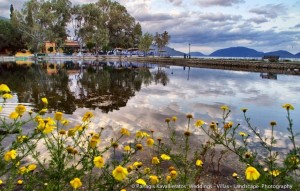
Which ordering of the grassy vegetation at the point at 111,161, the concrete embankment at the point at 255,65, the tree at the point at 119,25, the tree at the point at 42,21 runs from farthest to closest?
1. the tree at the point at 119,25
2. the tree at the point at 42,21
3. the concrete embankment at the point at 255,65
4. the grassy vegetation at the point at 111,161

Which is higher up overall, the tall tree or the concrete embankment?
the tall tree

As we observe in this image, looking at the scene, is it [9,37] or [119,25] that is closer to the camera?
[9,37]

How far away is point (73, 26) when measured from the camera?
3374 inches

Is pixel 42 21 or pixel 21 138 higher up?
pixel 42 21

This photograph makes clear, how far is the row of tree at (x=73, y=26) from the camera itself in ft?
239

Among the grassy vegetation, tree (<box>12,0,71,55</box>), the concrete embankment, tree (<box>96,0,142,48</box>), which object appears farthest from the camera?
tree (<box>96,0,142,48</box>)

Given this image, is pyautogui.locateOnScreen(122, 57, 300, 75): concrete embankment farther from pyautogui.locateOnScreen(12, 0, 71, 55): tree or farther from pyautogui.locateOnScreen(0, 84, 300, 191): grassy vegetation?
pyautogui.locateOnScreen(0, 84, 300, 191): grassy vegetation

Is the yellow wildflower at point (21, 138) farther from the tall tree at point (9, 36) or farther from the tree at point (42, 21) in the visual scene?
the tall tree at point (9, 36)

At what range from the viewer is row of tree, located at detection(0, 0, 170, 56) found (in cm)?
7275

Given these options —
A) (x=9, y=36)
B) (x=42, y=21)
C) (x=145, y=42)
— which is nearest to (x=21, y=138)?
(x=42, y=21)

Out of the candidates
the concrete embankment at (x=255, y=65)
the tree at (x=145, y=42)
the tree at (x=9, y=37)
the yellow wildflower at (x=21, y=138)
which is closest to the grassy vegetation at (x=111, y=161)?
the yellow wildflower at (x=21, y=138)

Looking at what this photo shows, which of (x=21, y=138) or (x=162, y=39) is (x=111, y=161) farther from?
(x=162, y=39)

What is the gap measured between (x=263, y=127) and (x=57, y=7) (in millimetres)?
74519

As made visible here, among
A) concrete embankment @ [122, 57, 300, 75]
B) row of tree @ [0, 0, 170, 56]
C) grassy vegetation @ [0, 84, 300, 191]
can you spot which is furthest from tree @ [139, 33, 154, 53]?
grassy vegetation @ [0, 84, 300, 191]
